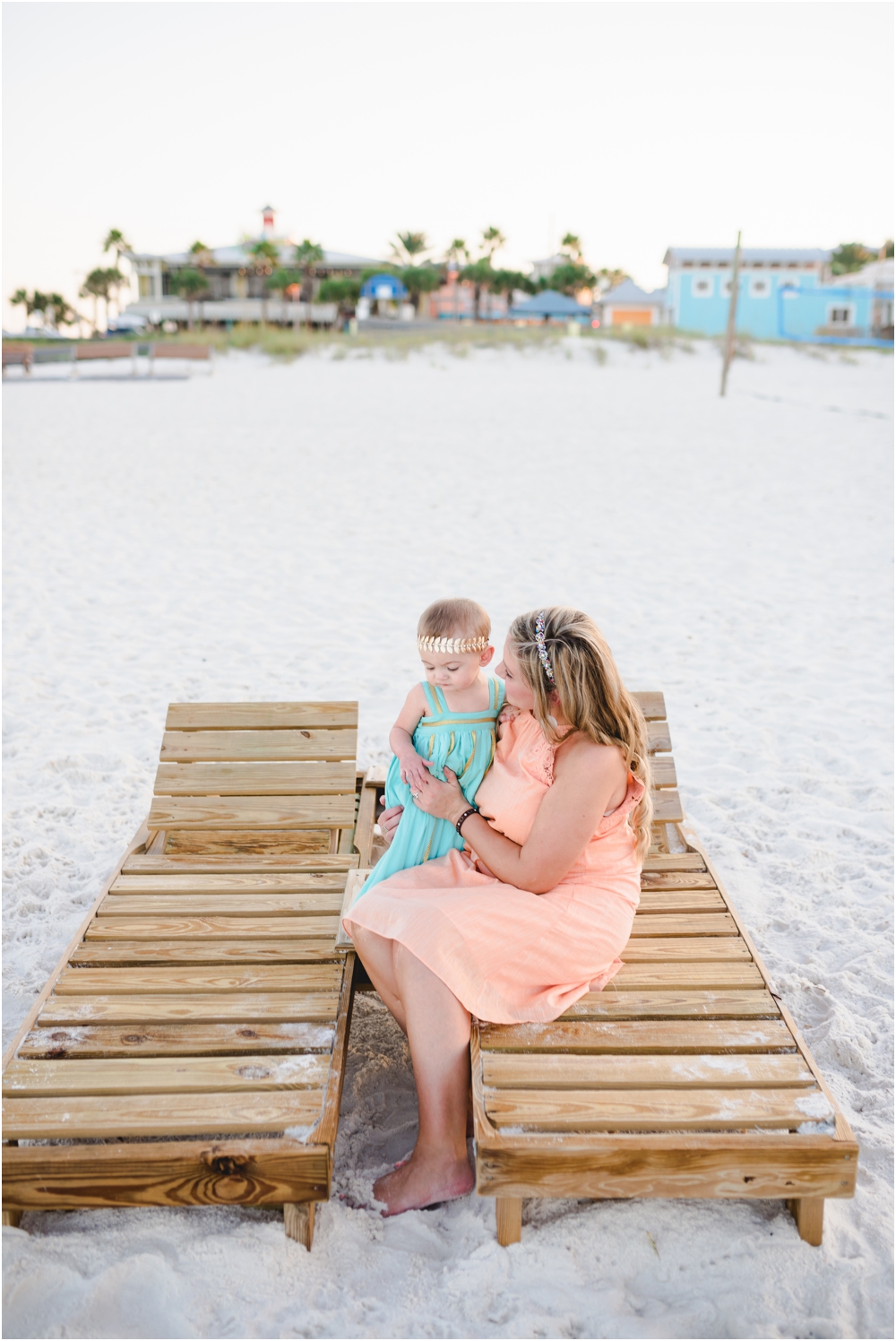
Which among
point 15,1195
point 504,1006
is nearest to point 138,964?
point 15,1195

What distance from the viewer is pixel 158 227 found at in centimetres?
5744

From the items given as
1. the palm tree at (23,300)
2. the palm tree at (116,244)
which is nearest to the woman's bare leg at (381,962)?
the palm tree at (116,244)

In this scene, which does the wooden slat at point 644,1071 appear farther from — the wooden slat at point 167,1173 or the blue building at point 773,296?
the blue building at point 773,296

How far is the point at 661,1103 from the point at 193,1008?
119 centimetres

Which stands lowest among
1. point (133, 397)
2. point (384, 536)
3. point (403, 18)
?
point (384, 536)

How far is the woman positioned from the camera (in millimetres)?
2277

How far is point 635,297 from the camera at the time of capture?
156ft

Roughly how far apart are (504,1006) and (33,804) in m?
2.74

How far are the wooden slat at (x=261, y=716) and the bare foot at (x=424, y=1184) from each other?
170 cm

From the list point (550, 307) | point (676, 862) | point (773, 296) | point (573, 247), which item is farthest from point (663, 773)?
point (573, 247)

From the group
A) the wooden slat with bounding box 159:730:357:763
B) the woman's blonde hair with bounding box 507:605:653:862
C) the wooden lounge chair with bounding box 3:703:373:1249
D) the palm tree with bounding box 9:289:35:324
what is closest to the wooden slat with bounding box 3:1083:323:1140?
the wooden lounge chair with bounding box 3:703:373:1249

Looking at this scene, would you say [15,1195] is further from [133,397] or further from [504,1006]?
[133,397]

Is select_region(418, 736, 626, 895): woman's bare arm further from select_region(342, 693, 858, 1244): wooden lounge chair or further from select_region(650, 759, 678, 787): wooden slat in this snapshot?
select_region(650, 759, 678, 787): wooden slat

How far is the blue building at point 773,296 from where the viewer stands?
129 feet
